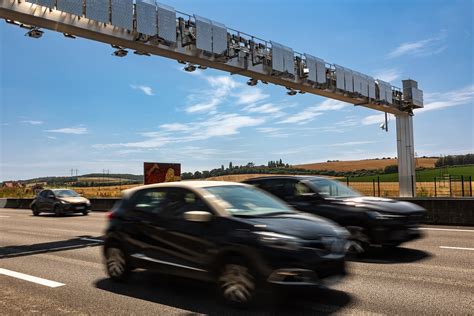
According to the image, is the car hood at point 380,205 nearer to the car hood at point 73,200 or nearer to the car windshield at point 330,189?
the car windshield at point 330,189

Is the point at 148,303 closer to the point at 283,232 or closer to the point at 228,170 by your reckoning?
the point at 283,232

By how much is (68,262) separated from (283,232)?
5732 mm

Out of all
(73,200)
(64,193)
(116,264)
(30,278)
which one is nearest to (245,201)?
(116,264)

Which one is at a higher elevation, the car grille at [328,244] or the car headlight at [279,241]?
the car headlight at [279,241]

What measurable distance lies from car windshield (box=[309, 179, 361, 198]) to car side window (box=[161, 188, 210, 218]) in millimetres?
3935

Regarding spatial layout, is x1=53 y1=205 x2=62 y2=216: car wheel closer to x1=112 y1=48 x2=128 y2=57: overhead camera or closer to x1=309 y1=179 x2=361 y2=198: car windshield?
x1=112 y1=48 x2=128 y2=57: overhead camera

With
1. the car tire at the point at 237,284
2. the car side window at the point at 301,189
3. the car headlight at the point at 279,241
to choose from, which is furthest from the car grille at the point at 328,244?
the car side window at the point at 301,189

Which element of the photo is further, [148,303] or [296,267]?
[148,303]

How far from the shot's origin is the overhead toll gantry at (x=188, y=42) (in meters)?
13.2

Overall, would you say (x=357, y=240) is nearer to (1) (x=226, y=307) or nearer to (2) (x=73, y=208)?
(1) (x=226, y=307)

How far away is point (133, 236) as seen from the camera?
21.9 feet

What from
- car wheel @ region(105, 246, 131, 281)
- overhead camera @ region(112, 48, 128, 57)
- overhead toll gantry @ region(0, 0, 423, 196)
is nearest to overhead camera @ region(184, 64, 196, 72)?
overhead toll gantry @ region(0, 0, 423, 196)

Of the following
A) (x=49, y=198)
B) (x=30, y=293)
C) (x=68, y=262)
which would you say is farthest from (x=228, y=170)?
(x=30, y=293)

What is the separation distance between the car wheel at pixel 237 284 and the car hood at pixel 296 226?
0.54 metres
